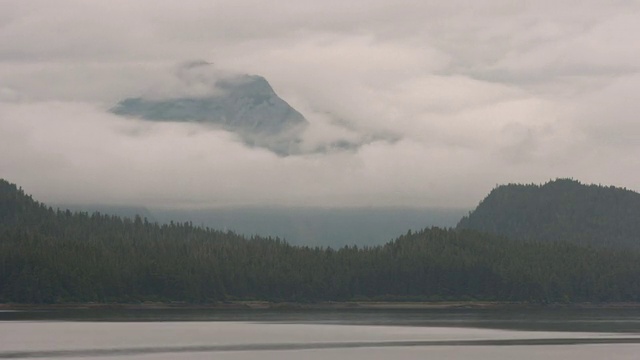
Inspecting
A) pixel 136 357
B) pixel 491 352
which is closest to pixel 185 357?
pixel 136 357

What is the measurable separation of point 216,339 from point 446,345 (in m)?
33.2

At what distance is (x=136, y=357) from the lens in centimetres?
14700

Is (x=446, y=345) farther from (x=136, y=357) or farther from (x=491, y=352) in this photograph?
(x=136, y=357)

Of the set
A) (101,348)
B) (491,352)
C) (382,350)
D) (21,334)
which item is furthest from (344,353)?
(21,334)

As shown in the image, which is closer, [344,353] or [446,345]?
[344,353]

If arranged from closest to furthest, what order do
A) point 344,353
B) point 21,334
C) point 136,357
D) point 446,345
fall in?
point 136,357 → point 344,353 → point 446,345 → point 21,334

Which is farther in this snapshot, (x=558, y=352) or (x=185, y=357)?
(x=558, y=352)

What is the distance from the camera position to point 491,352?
16150 cm

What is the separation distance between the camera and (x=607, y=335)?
200 m

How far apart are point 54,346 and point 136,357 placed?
860 inches

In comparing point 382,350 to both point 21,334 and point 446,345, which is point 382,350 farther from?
point 21,334

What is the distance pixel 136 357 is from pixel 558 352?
54.1 m

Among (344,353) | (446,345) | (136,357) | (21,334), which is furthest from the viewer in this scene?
(21,334)

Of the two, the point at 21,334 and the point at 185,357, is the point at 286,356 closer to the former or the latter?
the point at 185,357
